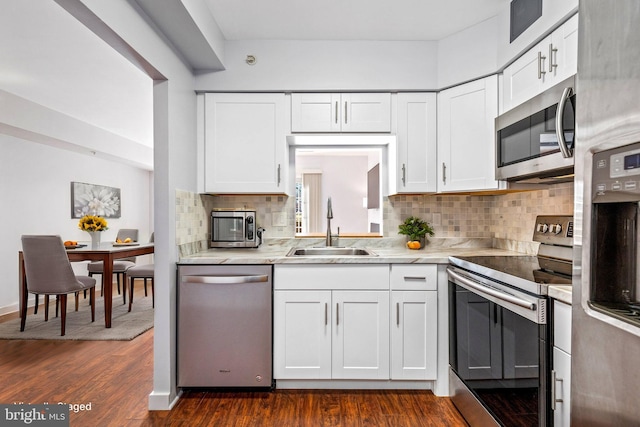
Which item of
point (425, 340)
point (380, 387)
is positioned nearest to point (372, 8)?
point (425, 340)

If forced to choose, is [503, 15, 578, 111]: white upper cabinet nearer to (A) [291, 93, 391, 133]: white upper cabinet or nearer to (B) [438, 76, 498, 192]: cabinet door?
(B) [438, 76, 498, 192]: cabinet door

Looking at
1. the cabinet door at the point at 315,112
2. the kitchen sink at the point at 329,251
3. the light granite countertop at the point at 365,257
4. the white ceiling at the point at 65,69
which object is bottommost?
the kitchen sink at the point at 329,251

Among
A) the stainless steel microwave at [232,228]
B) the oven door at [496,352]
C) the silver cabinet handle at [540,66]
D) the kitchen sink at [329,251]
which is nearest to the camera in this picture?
the oven door at [496,352]

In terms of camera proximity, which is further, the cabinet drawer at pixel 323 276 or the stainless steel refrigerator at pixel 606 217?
the cabinet drawer at pixel 323 276

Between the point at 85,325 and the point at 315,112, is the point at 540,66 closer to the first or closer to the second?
the point at 315,112

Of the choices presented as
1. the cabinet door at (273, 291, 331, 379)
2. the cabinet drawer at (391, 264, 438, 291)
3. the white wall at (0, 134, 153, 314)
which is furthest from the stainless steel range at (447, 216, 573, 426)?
the white wall at (0, 134, 153, 314)

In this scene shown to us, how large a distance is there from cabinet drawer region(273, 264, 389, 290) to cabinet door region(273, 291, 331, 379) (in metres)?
0.05

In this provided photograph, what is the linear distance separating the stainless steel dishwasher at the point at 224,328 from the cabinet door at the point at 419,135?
131 centimetres

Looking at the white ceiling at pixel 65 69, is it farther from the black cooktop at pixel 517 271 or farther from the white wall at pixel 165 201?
the black cooktop at pixel 517 271

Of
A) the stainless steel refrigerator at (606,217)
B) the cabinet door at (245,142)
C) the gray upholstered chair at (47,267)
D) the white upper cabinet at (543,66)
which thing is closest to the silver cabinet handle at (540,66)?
the white upper cabinet at (543,66)

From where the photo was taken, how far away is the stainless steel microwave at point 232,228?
263 cm

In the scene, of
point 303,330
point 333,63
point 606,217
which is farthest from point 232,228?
point 606,217

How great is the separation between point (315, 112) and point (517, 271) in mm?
1652

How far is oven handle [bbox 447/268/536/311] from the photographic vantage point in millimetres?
1380
